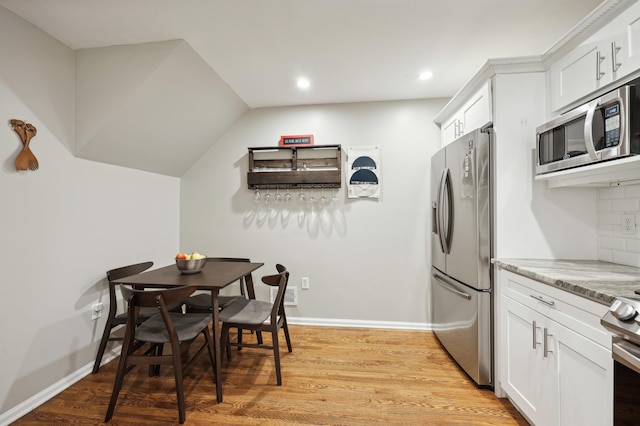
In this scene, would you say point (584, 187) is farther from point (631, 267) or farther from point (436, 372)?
point (436, 372)

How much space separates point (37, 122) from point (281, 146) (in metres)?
2.04

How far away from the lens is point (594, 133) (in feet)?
4.77

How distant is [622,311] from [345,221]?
2.42 metres

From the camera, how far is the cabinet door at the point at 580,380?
1157mm

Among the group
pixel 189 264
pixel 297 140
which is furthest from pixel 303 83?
pixel 189 264

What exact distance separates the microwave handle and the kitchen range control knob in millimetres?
798

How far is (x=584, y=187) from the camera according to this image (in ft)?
6.40

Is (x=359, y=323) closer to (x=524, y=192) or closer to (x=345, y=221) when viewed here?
(x=345, y=221)

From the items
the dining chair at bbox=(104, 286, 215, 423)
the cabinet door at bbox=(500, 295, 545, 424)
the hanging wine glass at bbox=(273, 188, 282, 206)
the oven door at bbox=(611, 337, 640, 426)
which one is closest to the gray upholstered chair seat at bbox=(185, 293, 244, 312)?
the dining chair at bbox=(104, 286, 215, 423)

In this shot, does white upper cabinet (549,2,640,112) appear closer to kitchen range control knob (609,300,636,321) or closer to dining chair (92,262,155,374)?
kitchen range control knob (609,300,636,321)

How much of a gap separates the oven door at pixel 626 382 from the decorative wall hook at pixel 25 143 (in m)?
3.19

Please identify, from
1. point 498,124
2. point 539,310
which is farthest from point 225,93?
point 539,310

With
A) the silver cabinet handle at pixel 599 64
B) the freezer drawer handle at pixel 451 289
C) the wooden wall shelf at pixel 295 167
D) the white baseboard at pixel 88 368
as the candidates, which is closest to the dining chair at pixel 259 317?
the white baseboard at pixel 88 368

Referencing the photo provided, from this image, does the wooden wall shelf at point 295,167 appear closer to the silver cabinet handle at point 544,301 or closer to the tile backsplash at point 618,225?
the silver cabinet handle at point 544,301
